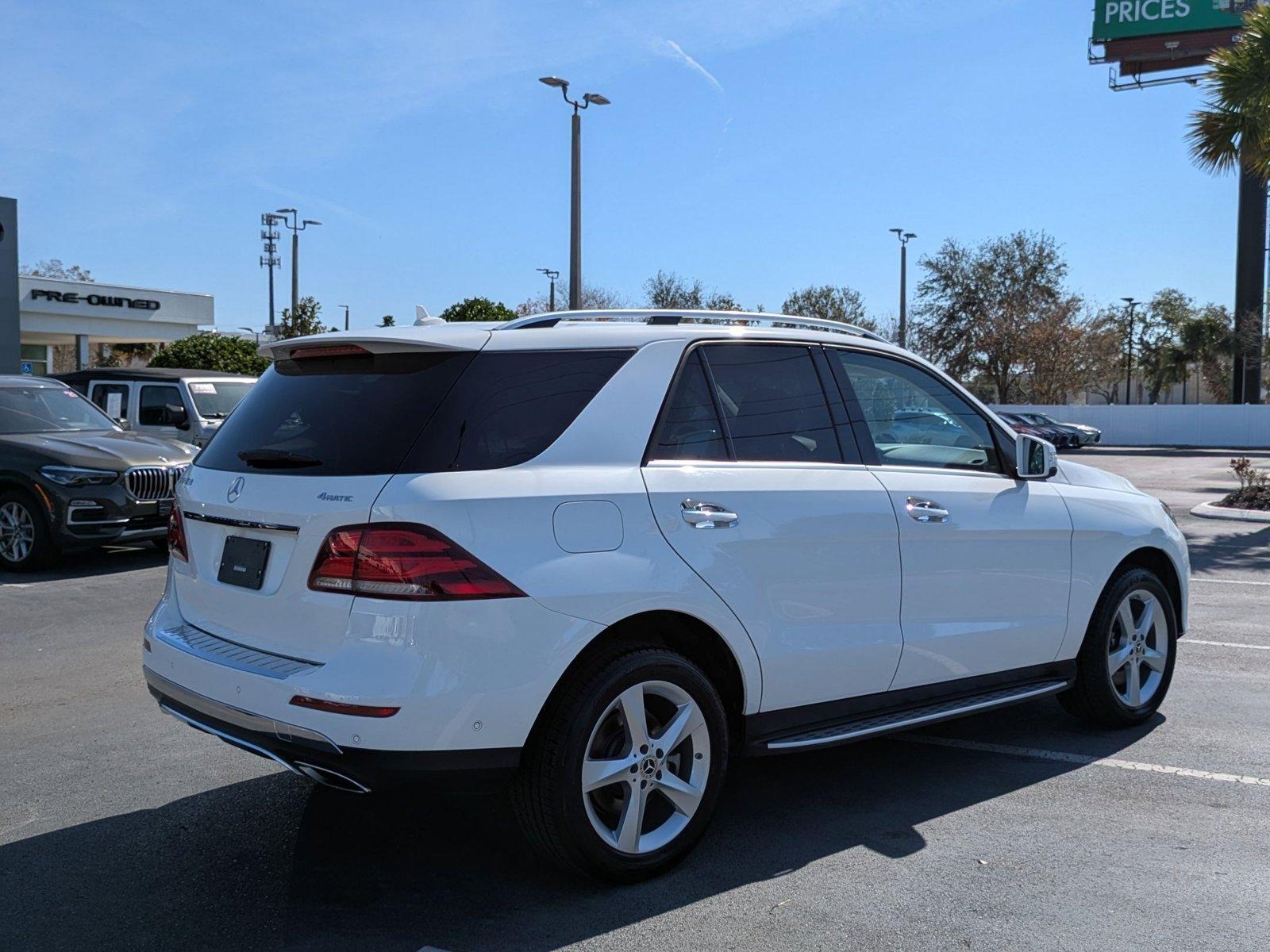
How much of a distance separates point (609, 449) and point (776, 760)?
208cm

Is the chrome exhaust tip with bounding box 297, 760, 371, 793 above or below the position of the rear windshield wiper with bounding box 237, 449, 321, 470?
below

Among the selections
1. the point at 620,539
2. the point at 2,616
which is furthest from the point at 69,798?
the point at 2,616

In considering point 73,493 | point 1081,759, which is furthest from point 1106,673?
point 73,493

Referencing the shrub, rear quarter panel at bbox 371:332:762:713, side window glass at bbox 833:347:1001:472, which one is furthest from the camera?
the shrub

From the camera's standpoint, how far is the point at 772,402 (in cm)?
443

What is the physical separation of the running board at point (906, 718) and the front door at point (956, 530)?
104 mm

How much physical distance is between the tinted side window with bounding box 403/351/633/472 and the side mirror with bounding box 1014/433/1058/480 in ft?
6.87

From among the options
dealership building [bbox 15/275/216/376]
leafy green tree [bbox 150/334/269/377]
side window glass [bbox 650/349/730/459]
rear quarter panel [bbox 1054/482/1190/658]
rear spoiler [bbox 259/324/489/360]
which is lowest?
rear quarter panel [bbox 1054/482/1190/658]

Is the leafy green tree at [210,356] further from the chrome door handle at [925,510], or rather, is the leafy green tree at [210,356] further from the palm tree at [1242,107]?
the chrome door handle at [925,510]

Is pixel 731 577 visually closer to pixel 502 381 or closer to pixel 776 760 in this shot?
pixel 502 381

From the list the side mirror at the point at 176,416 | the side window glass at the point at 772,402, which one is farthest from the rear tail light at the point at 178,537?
the side mirror at the point at 176,416

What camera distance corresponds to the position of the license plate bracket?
12.3 ft

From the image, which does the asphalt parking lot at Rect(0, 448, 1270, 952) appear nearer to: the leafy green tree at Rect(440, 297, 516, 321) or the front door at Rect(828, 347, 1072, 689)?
the front door at Rect(828, 347, 1072, 689)

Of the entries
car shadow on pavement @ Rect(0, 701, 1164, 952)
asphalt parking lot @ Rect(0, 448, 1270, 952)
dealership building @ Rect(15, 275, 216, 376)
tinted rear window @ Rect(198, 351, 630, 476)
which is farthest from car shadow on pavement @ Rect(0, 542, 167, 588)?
dealership building @ Rect(15, 275, 216, 376)
